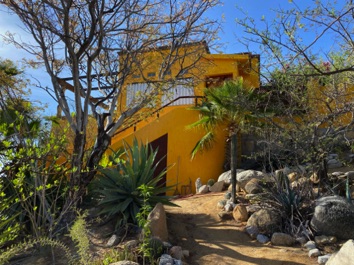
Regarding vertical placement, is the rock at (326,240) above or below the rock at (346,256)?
below

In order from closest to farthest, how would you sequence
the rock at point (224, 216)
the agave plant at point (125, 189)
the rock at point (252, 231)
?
the rock at point (252, 231)
the agave plant at point (125, 189)
the rock at point (224, 216)

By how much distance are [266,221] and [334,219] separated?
1.06 meters

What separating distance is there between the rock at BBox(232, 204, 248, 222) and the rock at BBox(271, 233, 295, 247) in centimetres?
90

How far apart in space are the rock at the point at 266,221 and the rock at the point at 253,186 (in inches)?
35.4

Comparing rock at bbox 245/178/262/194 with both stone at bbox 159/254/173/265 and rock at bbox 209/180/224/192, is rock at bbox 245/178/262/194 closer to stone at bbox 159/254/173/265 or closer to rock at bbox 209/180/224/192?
rock at bbox 209/180/224/192

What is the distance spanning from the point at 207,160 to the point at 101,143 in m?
5.23

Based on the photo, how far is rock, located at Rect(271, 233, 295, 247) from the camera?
18.7 feet

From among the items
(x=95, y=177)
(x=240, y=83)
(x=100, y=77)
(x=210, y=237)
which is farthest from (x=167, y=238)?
(x=240, y=83)

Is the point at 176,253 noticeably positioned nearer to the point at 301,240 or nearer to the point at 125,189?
the point at 125,189

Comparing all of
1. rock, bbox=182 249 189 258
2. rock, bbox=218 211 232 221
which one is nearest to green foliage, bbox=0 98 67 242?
rock, bbox=182 249 189 258

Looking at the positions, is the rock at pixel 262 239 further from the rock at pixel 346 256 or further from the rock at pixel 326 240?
the rock at pixel 346 256

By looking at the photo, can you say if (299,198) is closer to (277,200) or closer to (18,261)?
(277,200)

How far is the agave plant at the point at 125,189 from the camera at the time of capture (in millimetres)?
6223

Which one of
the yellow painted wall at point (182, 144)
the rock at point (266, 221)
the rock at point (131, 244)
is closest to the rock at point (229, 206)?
the rock at point (266, 221)
